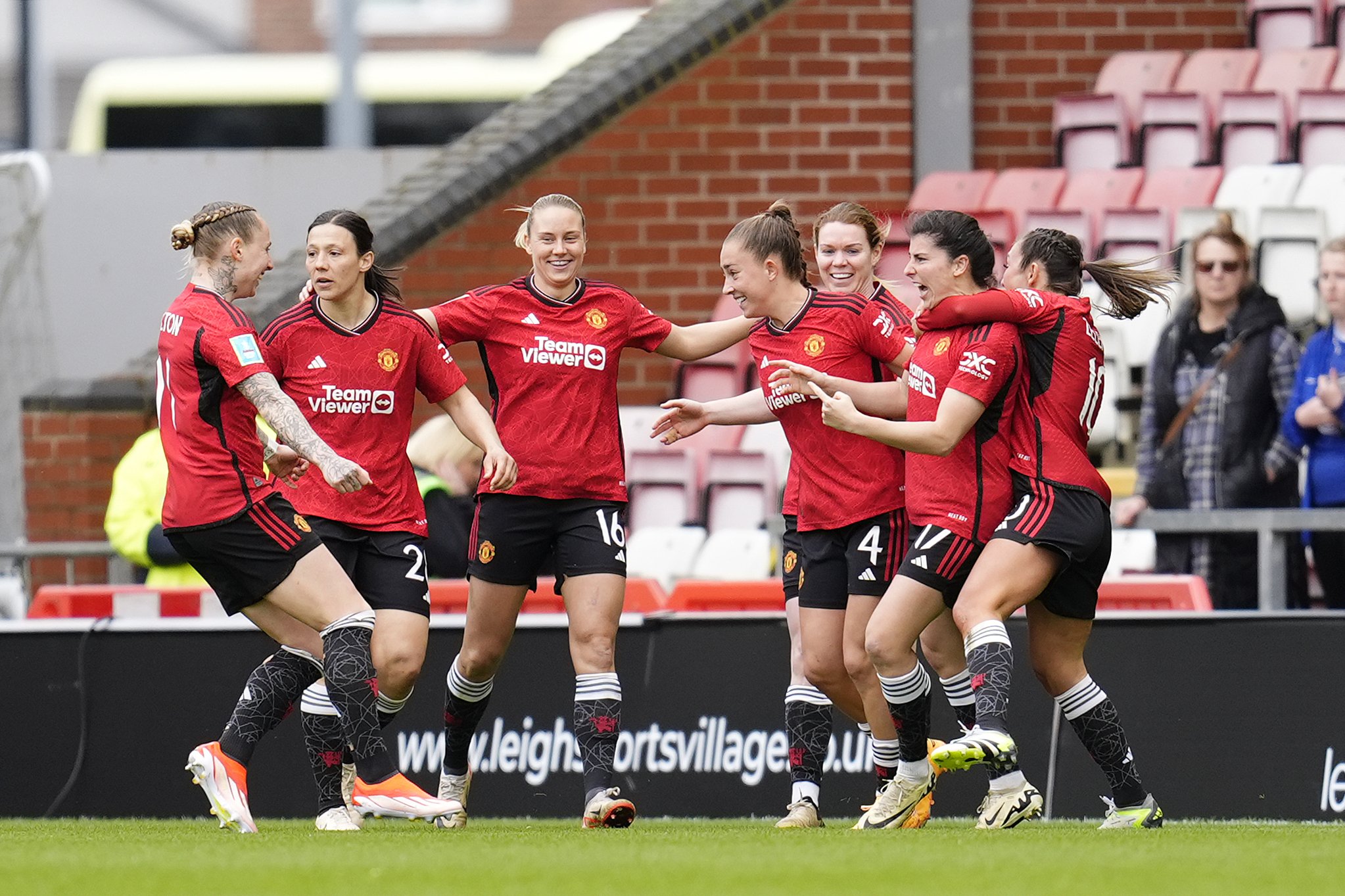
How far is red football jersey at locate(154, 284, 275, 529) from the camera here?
271 inches

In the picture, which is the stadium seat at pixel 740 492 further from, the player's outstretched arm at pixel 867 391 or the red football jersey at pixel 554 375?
the player's outstretched arm at pixel 867 391

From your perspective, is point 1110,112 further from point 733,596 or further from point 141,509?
point 141,509

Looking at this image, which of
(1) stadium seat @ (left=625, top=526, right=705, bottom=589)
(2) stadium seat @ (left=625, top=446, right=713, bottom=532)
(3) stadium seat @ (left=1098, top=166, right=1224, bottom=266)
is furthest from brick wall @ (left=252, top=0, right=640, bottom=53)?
(1) stadium seat @ (left=625, top=526, right=705, bottom=589)

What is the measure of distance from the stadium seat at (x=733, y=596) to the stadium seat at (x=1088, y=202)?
13.2 feet

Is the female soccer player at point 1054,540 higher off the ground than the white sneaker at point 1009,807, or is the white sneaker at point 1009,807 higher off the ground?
the female soccer player at point 1054,540

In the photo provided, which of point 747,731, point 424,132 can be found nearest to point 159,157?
point 424,132


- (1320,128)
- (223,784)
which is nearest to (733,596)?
(223,784)

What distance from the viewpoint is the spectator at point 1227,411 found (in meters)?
9.85

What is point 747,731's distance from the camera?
29.0ft

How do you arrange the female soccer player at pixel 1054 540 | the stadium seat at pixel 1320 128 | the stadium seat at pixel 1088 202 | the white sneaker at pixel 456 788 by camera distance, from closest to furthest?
1. the female soccer player at pixel 1054 540
2. the white sneaker at pixel 456 788
3. the stadium seat at pixel 1088 202
4. the stadium seat at pixel 1320 128

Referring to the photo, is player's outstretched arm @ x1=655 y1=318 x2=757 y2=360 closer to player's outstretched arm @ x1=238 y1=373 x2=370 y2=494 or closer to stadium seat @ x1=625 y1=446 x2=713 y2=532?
player's outstretched arm @ x1=238 y1=373 x2=370 y2=494

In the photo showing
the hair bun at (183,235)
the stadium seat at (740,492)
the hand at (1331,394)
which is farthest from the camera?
the stadium seat at (740,492)

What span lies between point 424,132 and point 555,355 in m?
14.8

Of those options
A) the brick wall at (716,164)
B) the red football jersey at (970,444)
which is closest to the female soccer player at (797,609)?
the red football jersey at (970,444)
